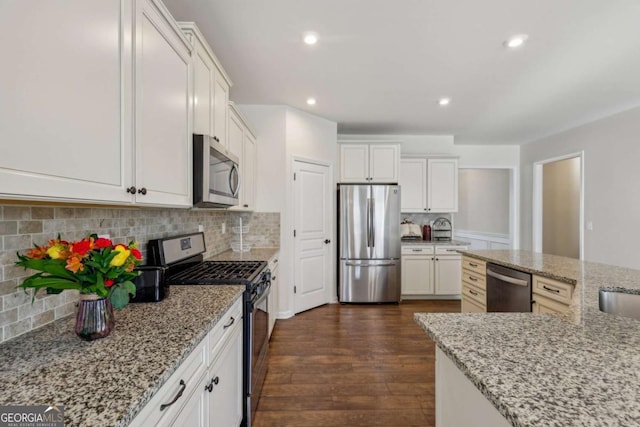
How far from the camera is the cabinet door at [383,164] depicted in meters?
4.36

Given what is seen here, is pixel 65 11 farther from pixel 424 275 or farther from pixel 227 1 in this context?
pixel 424 275

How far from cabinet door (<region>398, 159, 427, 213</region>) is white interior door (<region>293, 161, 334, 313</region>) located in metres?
1.32

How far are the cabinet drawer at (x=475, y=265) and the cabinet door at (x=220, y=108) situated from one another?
245 cm

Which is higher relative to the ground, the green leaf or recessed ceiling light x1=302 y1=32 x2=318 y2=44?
recessed ceiling light x1=302 y1=32 x2=318 y2=44

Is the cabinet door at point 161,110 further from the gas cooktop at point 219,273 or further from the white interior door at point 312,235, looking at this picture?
the white interior door at point 312,235

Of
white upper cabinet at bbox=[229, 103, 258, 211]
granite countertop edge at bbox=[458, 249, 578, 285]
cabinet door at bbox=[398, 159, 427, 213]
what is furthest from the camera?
cabinet door at bbox=[398, 159, 427, 213]

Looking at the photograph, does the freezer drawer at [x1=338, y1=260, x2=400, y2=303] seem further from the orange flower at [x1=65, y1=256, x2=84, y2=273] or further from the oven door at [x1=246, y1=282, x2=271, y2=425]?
the orange flower at [x1=65, y1=256, x2=84, y2=273]

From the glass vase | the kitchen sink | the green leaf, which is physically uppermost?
the green leaf

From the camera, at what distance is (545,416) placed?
58 centimetres

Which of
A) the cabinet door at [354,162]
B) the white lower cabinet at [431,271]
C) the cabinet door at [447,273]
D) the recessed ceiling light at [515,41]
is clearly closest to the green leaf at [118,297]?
the recessed ceiling light at [515,41]

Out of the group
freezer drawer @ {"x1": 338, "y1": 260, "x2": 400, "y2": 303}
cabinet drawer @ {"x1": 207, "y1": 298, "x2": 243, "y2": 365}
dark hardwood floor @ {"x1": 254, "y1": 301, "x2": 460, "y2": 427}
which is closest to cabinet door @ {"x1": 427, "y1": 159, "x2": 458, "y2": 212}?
freezer drawer @ {"x1": 338, "y1": 260, "x2": 400, "y2": 303}

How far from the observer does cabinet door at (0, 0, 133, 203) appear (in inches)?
26.3

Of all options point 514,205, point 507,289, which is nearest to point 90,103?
point 507,289

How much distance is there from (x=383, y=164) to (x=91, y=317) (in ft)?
13.0
